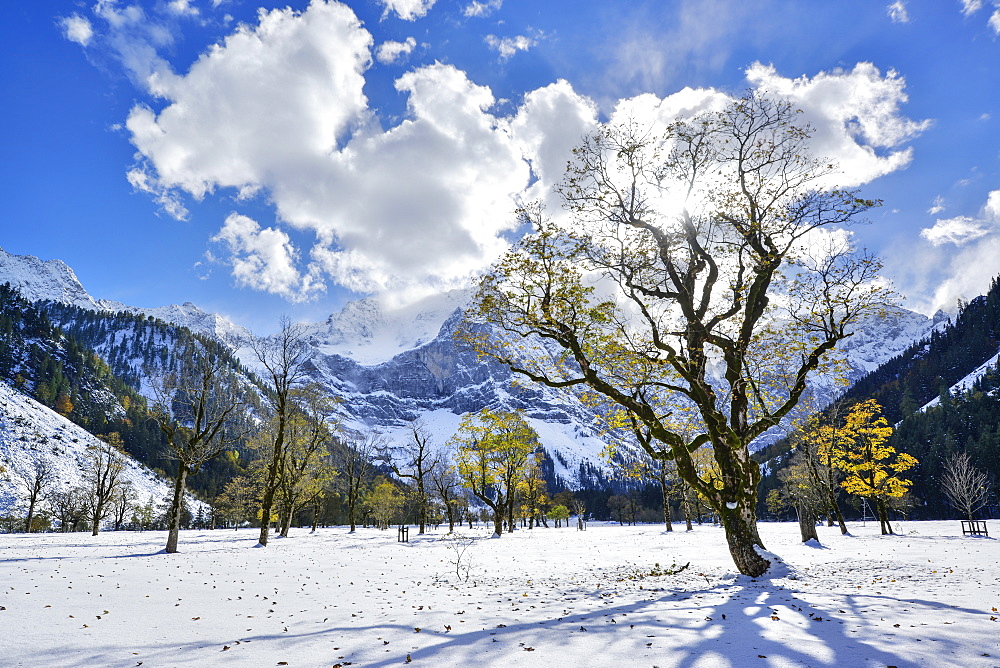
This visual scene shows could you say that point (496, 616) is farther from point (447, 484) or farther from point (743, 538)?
point (447, 484)

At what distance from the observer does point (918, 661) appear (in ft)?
17.3

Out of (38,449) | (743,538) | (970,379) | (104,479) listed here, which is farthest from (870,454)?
(970,379)

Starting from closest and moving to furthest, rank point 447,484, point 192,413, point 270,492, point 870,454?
point 192,413 → point 270,492 → point 870,454 → point 447,484

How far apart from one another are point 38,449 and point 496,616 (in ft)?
406

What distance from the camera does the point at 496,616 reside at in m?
8.49

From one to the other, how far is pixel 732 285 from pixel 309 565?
17.3 m

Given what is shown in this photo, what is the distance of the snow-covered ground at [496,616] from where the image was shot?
5934 millimetres

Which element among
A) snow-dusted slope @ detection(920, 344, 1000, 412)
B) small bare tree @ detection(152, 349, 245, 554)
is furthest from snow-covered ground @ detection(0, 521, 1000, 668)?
snow-dusted slope @ detection(920, 344, 1000, 412)

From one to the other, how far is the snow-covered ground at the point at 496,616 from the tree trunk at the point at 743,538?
1.34 feet

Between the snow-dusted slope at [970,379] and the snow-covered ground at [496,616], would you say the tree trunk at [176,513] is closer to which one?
the snow-covered ground at [496,616]

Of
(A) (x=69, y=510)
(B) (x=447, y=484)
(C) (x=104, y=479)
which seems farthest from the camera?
(A) (x=69, y=510)

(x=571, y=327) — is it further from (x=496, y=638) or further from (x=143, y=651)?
(x=143, y=651)

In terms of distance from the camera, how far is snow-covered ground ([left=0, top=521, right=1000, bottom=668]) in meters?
5.93

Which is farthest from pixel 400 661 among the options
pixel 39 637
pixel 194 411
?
pixel 194 411
